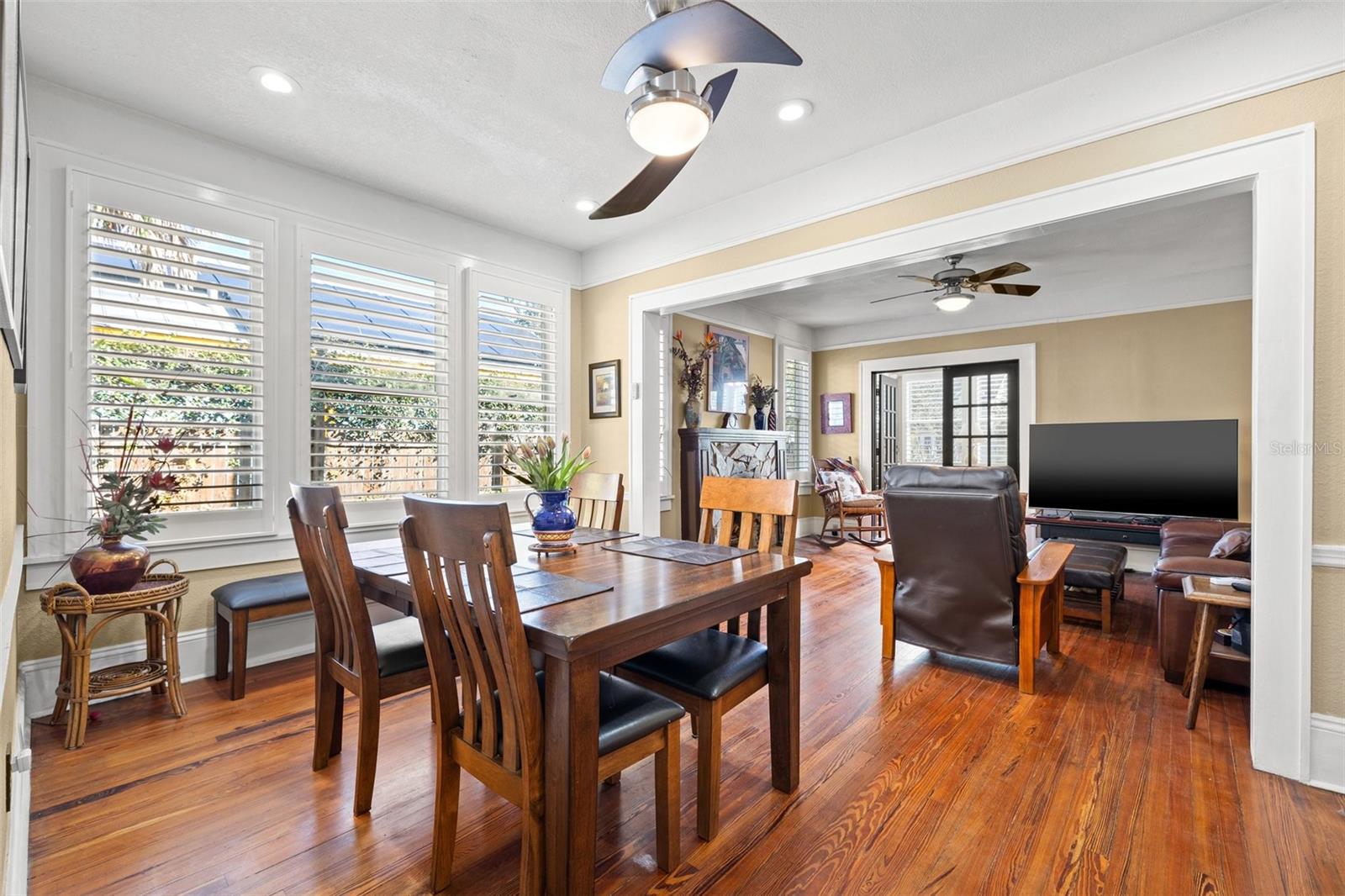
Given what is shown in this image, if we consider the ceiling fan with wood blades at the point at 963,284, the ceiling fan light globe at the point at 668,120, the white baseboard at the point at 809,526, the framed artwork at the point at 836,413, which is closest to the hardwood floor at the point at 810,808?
the ceiling fan light globe at the point at 668,120

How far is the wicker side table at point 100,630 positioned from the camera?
235 cm

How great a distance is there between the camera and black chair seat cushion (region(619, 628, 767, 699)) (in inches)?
70.9

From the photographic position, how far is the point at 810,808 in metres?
1.95

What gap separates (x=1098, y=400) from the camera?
5863 millimetres

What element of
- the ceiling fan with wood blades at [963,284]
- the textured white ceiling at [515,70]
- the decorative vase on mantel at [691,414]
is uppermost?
the textured white ceiling at [515,70]

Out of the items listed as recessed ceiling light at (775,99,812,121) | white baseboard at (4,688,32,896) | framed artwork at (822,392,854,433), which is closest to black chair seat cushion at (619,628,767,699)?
white baseboard at (4,688,32,896)

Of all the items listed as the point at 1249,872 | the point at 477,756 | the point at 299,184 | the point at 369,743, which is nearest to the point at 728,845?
the point at 477,756

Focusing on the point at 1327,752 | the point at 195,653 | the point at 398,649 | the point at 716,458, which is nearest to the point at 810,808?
the point at 398,649

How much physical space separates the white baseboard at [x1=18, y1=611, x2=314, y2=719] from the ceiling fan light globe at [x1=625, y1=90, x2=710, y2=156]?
2.83 metres

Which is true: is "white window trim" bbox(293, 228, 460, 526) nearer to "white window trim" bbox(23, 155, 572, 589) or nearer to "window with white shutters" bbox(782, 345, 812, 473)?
"white window trim" bbox(23, 155, 572, 589)

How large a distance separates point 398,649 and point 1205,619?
3.09 meters

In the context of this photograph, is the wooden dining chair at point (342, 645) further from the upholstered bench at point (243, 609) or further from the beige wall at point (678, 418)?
the beige wall at point (678, 418)

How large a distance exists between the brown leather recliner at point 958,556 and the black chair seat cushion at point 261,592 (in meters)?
2.90

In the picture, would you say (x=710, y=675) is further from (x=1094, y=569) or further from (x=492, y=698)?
(x=1094, y=569)
